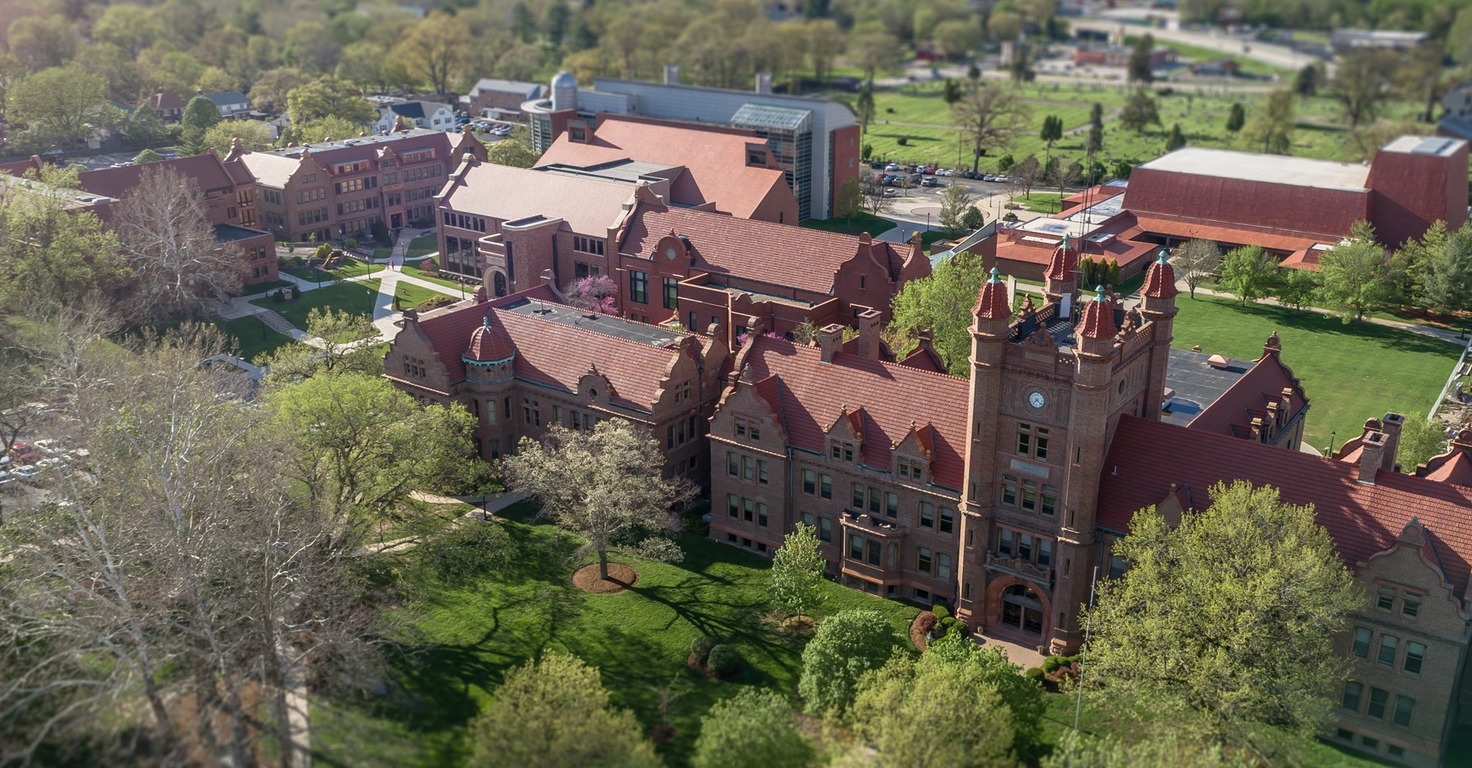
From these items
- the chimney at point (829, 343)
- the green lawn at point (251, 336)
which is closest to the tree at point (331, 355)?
the green lawn at point (251, 336)

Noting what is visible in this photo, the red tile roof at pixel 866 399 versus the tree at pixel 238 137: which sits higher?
the tree at pixel 238 137

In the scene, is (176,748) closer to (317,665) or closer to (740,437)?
(317,665)

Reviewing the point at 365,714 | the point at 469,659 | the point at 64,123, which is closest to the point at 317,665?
the point at 365,714

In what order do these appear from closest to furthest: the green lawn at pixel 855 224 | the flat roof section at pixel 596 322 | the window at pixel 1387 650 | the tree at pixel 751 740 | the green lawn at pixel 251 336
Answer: the tree at pixel 751 740 → the window at pixel 1387 650 → the flat roof section at pixel 596 322 → the green lawn at pixel 251 336 → the green lawn at pixel 855 224

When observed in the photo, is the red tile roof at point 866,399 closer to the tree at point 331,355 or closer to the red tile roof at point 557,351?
the red tile roof at point 557,351

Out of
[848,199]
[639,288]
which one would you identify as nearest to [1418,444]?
[639,288]

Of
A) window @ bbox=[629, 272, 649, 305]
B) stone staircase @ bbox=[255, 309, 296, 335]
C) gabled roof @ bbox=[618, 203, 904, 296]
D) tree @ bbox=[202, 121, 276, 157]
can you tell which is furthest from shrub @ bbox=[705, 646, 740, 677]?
tree @ bbox=[202, 121, 276, 157]

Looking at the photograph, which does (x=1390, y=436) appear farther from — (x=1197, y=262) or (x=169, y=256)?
(x=169, y=256)
